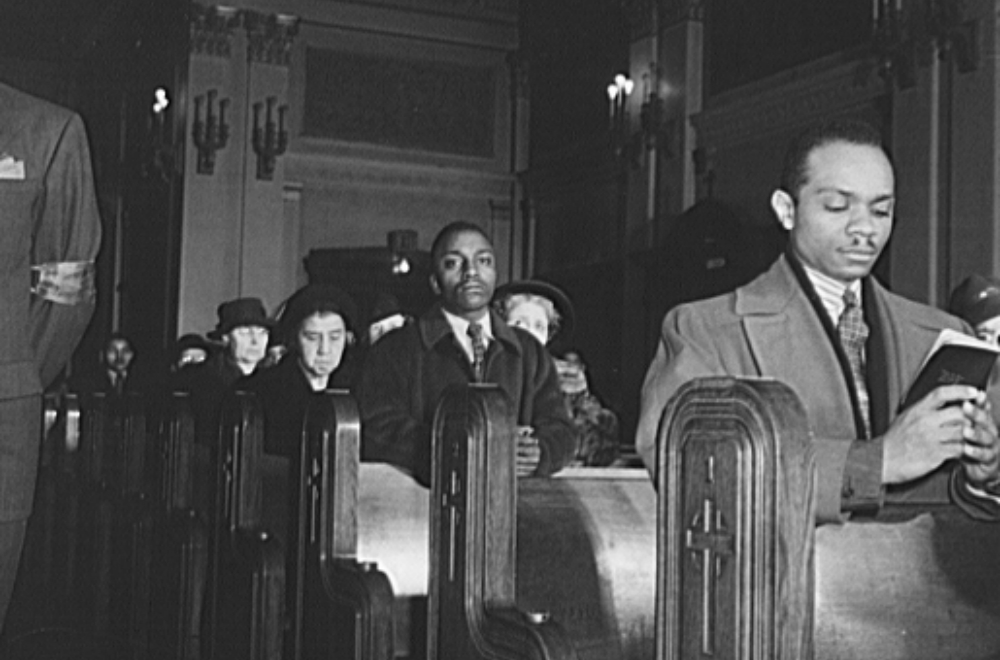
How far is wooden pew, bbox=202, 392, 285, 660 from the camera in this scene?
11.0 feet

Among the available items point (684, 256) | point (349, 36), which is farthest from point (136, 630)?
point (349, 36)

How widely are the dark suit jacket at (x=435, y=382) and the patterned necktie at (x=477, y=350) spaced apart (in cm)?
2

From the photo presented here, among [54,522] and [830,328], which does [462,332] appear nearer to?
[830,328]

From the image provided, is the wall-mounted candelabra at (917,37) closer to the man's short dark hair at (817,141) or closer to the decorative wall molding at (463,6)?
the man's short dark hair at (817,141)

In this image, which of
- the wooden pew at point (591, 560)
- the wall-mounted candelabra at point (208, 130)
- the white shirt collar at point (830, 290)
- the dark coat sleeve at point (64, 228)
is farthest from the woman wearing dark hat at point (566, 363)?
the wall-mounted candelabra at point (208, 130)

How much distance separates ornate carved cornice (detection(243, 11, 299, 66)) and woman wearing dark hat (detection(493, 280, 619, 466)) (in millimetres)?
6972

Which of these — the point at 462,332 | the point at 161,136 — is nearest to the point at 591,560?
the point at 462,332

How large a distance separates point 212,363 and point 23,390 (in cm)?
480

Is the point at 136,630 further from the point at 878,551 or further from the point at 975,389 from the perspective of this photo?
the point at 975,389

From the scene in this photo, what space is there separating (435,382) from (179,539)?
1.02 metres

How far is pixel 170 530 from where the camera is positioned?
4.34 metres

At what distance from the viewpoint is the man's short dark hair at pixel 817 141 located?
6.97 ft

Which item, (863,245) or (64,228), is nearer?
(863,245)

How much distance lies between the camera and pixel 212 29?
12.4 metres
